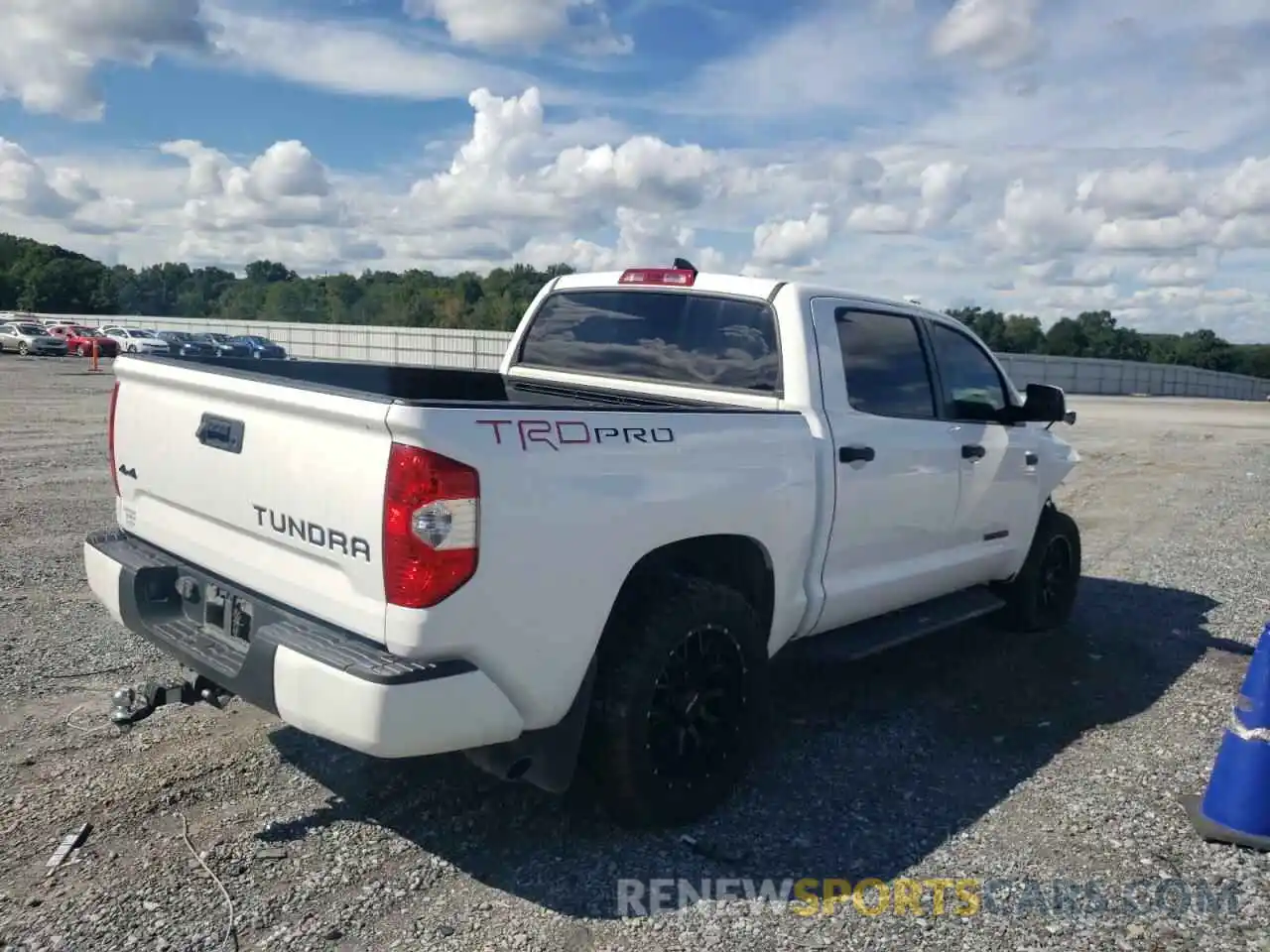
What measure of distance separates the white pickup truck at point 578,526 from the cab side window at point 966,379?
0.03 metres

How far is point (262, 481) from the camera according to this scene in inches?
132

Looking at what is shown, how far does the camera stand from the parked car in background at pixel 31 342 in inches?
1742

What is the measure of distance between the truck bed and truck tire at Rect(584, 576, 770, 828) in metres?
0.78

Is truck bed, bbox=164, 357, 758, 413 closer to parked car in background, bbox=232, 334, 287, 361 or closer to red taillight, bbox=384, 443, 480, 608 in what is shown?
red taillight, bbox=384, 443, 480, 608

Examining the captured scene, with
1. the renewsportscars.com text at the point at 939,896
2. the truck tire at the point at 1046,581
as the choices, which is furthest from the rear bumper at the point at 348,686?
the truck tire at the point at 1046,581

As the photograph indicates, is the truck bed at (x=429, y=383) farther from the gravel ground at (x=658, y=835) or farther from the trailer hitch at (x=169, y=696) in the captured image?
the gravel ground at (x=658, y=835)

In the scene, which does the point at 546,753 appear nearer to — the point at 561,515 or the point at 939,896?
the point at 561,515

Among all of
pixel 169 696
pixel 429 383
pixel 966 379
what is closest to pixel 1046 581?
pixel 966 379

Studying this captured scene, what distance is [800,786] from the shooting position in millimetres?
4203

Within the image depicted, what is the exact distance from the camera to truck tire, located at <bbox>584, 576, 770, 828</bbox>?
3512 millimetres

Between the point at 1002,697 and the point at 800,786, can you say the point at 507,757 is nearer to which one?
the point at 800,786

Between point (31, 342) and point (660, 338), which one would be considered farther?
point (31, 342)

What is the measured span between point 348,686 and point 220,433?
1.09m

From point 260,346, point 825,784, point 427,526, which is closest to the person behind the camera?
point 427,526
